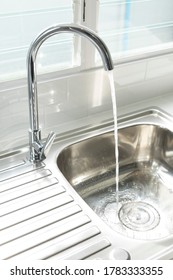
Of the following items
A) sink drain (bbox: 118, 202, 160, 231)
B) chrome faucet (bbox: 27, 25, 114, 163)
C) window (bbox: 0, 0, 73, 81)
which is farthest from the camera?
sink drain (bbox: 118, 202, 160, 231)

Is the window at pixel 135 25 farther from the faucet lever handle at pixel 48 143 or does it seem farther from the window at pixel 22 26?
the faucet lever handle at pixel 48 143

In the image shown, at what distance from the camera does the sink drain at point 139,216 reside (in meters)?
1.09

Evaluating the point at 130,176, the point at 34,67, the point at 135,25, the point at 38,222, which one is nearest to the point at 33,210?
the point at 38,222

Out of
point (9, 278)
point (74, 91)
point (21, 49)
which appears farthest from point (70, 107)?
point (9, 278)

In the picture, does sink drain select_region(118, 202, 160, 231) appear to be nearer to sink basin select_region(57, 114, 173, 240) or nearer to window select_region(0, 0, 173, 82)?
sink basin select_region(57, 114, 173, 240)

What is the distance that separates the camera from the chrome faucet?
79 centimetres

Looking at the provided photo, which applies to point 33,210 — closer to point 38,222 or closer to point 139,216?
point 38,222

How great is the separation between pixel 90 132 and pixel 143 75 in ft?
1.04

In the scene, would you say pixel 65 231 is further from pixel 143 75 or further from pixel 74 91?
pixel 143 75

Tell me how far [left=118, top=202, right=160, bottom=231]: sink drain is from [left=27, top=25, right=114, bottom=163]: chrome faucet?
342 mm

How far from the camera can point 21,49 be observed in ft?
3.41

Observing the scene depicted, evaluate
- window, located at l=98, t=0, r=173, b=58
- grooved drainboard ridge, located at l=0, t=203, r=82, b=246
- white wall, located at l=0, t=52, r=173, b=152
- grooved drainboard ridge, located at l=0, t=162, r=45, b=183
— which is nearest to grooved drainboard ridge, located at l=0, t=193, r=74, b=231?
grooved drainboard ridge, located at l=0, t=203, r=82, b=246

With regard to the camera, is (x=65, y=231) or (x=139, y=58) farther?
(x=139, y=58)

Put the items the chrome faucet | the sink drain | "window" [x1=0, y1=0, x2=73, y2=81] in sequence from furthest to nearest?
the sink drain → "window" [x1=0, y1=0, x2=73, y2=81] → the chrome faucet
